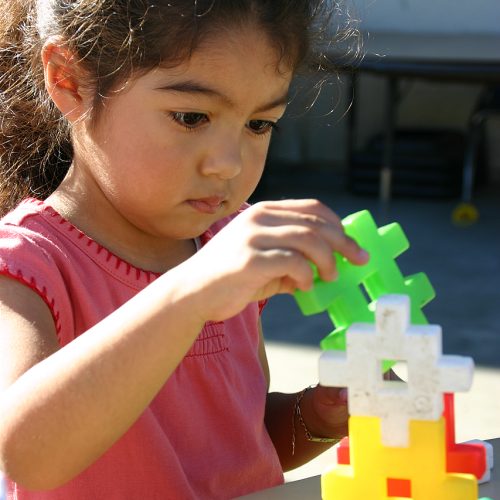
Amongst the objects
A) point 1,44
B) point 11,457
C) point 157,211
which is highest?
point 1,44

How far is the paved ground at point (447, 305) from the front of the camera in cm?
334

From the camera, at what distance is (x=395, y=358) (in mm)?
868

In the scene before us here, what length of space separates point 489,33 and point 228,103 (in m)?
4.80

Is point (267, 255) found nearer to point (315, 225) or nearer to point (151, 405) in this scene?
point (315, 225)

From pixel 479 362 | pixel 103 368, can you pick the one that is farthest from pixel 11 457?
pixel 479 362

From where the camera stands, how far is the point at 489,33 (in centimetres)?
570

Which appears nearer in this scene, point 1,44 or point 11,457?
point 11,457

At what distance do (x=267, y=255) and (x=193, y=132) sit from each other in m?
0.37

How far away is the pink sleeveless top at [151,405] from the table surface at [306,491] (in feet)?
0.51

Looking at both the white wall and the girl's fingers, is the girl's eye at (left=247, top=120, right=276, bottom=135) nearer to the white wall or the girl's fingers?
the girl's fingers

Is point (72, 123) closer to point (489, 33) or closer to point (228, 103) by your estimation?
point (228, 103)

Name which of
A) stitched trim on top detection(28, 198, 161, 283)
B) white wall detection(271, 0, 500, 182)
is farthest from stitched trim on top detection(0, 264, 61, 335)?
white wall detection(271, 0, 500, 182)

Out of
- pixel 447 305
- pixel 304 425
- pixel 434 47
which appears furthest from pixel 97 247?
pixel 434 47

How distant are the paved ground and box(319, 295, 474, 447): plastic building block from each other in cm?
195
